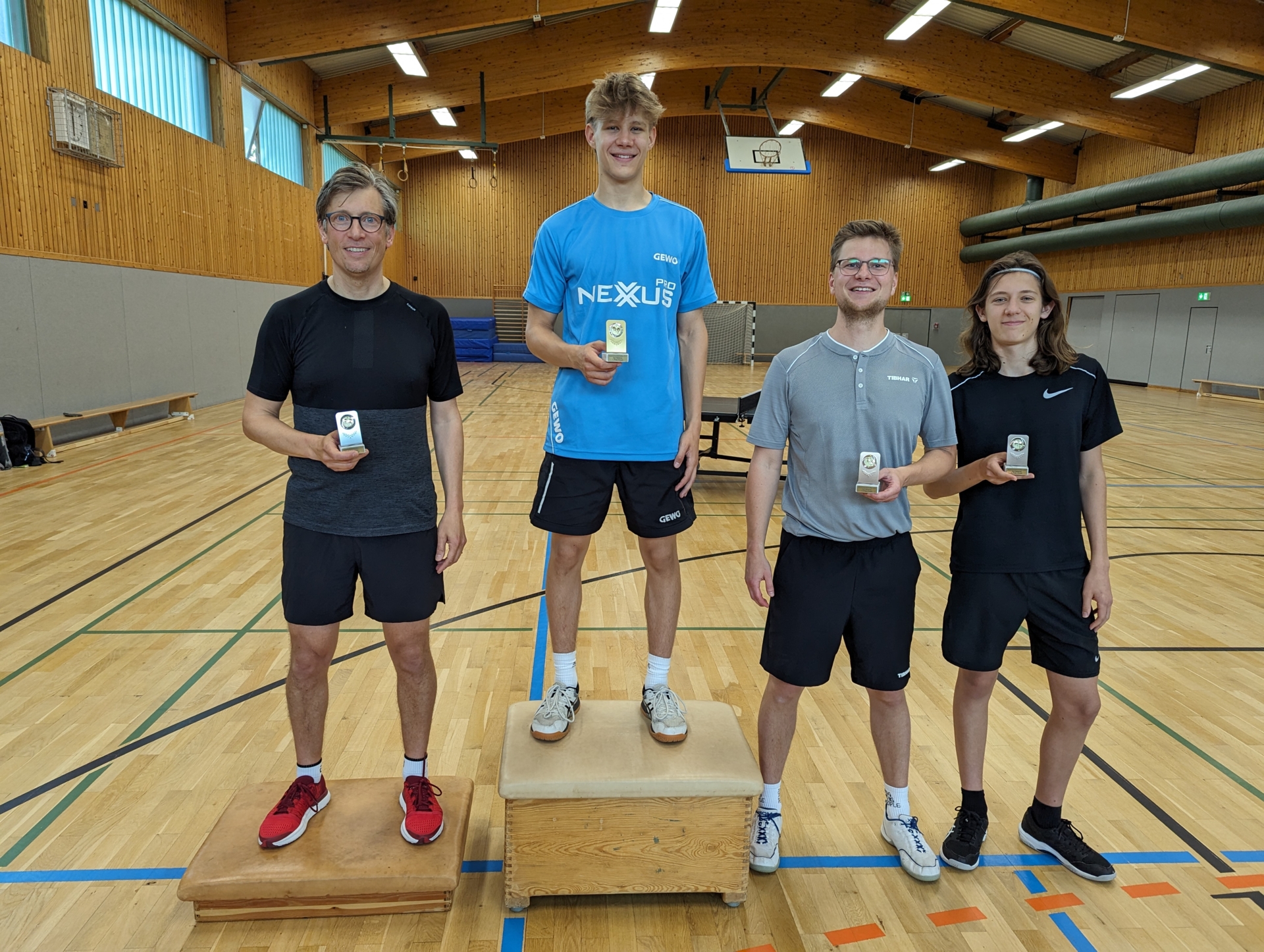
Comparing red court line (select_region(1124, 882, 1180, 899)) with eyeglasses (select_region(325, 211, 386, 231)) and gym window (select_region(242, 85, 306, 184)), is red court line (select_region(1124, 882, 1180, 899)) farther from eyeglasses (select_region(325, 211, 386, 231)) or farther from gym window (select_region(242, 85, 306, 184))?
gym window (select_region(242, 85, 306, 184))

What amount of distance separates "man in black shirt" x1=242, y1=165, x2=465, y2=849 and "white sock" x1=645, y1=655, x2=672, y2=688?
0.68 metres

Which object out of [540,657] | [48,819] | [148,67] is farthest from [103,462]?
[48,819]

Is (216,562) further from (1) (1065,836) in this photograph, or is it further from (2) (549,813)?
(1) (1065,836)

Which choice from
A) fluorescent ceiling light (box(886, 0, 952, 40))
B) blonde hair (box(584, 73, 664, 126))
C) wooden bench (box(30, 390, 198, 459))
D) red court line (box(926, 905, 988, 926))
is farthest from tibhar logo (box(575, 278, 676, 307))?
fluorescent ceiling light (box(886, 0, 952, 40))

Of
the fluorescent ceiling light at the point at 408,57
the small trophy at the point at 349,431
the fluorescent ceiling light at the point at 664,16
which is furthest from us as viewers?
the fluorescent ceiling light at the point at 664,16

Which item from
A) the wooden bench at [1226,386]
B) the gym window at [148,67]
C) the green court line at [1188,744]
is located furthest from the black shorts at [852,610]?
the wooden bench at [1226,386]

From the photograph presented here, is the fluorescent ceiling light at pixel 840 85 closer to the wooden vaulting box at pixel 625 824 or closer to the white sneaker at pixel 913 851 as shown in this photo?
the white sneaker at pixel 913 851

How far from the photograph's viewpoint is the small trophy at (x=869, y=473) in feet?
6.55

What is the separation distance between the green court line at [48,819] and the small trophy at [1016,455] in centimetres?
299

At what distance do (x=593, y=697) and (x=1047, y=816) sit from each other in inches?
69.3

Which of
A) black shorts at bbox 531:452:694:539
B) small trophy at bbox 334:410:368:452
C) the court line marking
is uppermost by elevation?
small trophy at bbox 334:410:368:452

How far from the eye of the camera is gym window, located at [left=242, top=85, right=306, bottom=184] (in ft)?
44.5

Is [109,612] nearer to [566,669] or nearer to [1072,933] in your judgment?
[566,669]

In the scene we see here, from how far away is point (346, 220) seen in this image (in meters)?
1.97
